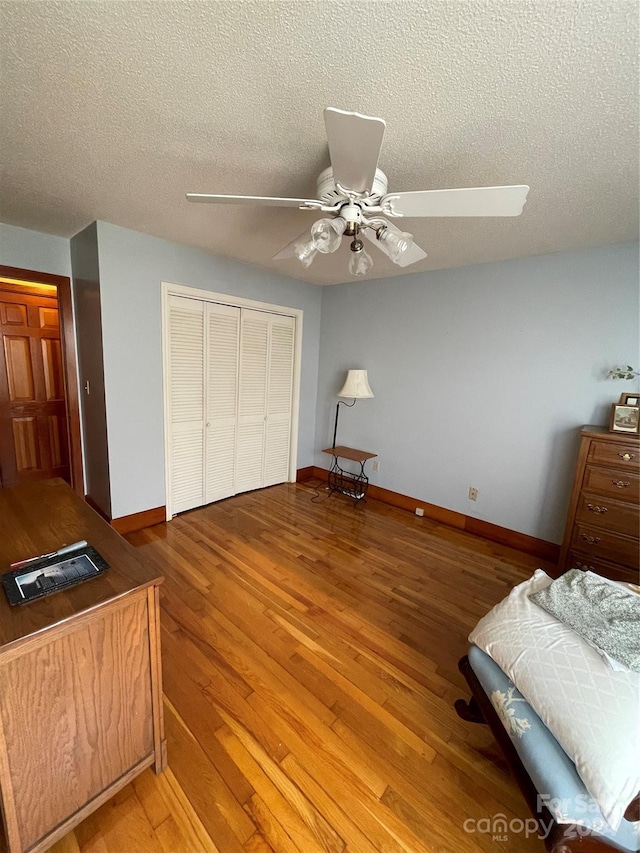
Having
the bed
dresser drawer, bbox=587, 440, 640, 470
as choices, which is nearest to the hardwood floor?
the bed

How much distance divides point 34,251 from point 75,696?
3233mm

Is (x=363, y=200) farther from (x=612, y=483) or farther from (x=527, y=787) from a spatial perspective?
(x=612, y=483)

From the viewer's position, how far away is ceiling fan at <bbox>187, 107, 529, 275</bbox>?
1013 millimetres

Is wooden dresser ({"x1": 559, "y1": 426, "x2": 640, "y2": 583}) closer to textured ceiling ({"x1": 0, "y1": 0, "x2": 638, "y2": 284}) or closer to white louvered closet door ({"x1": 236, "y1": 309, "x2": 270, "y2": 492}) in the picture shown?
textured ceiling ({"x1": 0, "y1": 0, "x2": 638, "y2": 284})

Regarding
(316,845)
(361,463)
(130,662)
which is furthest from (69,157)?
(361,463)

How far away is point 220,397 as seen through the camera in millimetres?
3393

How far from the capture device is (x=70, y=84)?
1202 mm

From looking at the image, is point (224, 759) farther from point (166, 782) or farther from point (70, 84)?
point (70, 84)

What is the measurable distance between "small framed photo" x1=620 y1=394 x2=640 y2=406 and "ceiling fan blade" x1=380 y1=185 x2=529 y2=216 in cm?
172

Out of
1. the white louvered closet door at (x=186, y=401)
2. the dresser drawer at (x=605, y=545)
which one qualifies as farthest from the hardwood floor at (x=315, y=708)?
the white louvered closet door at (x=186, y=401)

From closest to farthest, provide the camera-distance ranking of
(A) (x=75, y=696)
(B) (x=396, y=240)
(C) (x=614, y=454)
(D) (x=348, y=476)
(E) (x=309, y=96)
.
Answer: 1. (A) (x=75, y=696)
2. (E) (x=309, y=96)
3. (B) (x=396, y=240)
4. (C) (x=614, y=454)
5. (D) (x=348, y=476)

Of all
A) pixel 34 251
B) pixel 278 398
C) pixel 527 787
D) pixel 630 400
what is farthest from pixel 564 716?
pixel 34 251

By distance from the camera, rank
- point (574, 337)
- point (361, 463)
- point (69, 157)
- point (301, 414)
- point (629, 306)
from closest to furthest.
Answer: point (69, 157), point (629, 306), point (574, 337), point (361, 463), point (301, 414)

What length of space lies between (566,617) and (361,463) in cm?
274
